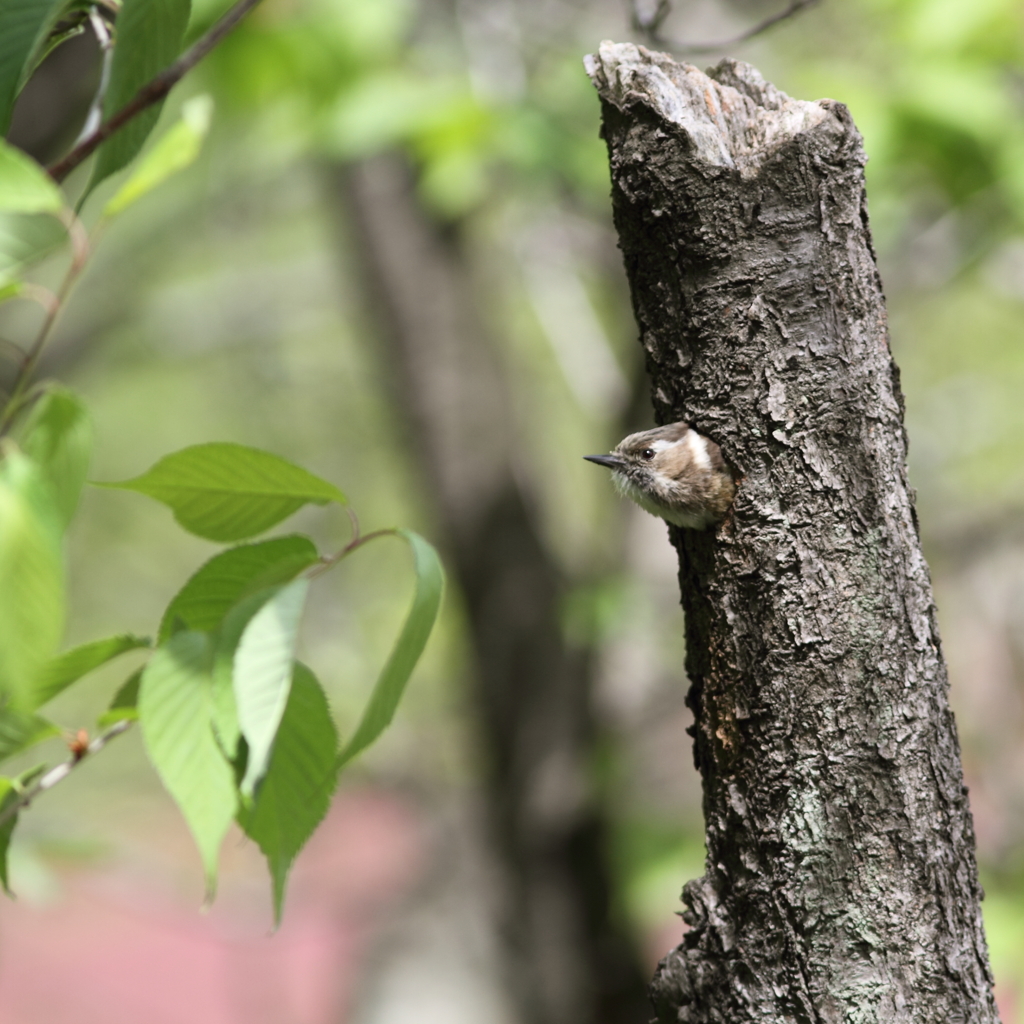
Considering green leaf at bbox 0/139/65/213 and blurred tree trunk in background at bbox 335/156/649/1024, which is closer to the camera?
green leaf at bbox 0/139/65/213

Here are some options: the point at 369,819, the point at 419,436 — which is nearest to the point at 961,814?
the point at 419,436

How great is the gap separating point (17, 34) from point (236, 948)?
7852 mm

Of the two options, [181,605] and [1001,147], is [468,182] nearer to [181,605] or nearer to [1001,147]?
[1001,147]

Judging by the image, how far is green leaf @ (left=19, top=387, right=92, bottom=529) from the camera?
1.25 metres

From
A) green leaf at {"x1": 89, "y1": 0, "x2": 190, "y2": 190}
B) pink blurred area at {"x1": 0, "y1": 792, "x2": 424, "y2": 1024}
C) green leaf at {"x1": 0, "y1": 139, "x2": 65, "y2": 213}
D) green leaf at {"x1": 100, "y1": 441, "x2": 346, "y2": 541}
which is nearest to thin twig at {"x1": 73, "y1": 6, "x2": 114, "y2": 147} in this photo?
green leaf at {"x1": 89, "y1": 0, "x2": 190, "y2": 190}

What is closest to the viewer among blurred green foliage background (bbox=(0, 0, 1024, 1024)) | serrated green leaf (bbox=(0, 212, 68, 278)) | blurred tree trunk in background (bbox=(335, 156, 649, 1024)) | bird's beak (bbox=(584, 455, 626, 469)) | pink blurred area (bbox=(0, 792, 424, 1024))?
serrated green leaf (bbox=(0, 212, 68, 278))

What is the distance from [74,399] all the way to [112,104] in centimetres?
35

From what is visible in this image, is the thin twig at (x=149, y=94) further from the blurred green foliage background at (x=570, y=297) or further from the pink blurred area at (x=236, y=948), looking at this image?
the pink blurred area at (x=236, y=948)

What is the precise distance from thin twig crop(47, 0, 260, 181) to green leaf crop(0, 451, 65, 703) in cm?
49

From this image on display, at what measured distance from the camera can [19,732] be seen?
1271 millimetres

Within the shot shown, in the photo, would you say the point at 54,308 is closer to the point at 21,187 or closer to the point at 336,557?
the point at 21,187

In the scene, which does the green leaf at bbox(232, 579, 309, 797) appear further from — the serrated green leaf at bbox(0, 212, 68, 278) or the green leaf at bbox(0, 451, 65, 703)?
the serrated green leaf at bbox(0, 212, 68, 278)

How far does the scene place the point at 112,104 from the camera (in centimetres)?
124

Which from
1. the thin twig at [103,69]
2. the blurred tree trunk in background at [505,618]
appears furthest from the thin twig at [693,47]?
the blurred tree trunk in background at [505,618]
